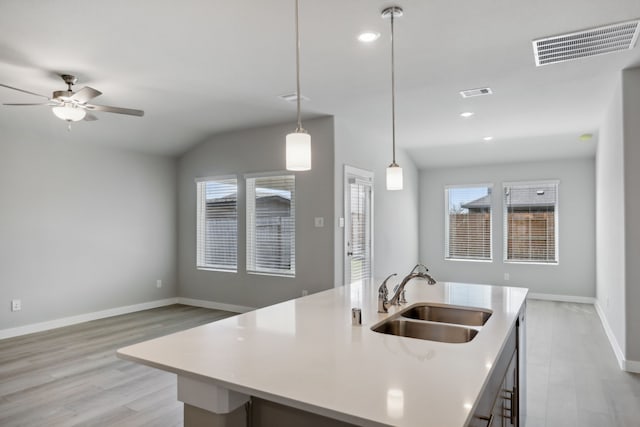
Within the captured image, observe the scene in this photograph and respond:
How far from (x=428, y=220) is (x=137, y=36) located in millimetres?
6341

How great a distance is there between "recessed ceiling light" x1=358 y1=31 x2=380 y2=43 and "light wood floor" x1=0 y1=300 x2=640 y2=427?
2.82 metres

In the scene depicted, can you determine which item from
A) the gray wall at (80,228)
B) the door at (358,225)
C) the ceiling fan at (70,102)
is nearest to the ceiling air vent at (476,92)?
the door at (358,225)

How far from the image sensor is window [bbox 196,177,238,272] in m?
6.27

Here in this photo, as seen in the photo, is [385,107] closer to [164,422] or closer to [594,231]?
[164,422]

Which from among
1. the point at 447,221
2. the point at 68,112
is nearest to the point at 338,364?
the point at 68,112

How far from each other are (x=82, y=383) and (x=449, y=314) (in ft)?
9.65

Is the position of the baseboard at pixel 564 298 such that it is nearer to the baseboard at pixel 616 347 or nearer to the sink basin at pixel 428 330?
the baseboard at pixel 616 347

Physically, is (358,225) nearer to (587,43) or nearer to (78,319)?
(587,43)

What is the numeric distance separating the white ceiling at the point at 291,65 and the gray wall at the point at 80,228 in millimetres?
342

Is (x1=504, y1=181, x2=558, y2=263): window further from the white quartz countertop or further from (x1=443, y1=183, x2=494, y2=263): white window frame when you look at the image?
the white quartz countertop

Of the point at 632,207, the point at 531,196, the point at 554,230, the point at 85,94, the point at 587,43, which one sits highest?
the point at 587,43

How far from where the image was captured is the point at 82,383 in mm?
3408

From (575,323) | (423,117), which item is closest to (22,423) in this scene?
(423,117)

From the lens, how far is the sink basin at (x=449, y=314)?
234 centimetres
